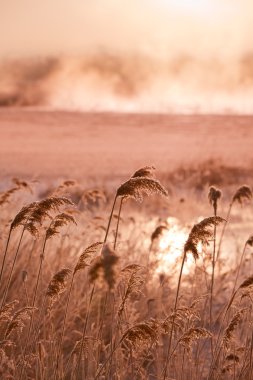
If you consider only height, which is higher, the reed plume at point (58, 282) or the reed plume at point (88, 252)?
the reed plume at point (88, 252)

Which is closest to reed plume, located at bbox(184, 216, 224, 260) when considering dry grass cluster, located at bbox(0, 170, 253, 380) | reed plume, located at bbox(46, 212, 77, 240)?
dry grass cluster, located at bbox(0, 170, 253, 380)

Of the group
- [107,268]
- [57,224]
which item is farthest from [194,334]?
[107,268]

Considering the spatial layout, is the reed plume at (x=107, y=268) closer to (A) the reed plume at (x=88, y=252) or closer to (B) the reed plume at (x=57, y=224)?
(A) the reed plume at (x=88, y=252)

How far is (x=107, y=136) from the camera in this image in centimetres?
8275

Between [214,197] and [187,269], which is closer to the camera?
[214,197]

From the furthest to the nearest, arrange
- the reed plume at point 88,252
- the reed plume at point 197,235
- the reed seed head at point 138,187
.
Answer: the reed plume at point 88,252, the reed plume at point 197,235, the reed seed head at point 138,187

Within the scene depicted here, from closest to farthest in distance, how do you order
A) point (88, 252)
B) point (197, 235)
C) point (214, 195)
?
point (197, 235) < point (88, 252) < point (214, 195)

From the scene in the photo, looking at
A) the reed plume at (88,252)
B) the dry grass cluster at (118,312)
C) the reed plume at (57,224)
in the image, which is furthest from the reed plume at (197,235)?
the reed plume at (57,224)

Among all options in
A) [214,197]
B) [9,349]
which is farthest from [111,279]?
[9,349]

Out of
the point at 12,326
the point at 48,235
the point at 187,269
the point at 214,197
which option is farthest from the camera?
the point at 187,269

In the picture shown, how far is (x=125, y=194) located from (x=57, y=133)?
250 ft

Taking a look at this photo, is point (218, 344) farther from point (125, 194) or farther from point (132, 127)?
point (132, 127)

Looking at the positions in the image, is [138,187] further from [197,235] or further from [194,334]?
[194,334]

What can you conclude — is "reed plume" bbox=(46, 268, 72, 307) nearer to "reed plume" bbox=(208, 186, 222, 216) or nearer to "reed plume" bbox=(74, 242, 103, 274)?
"reed plume" bbox=(74, 242, 103, 274)
